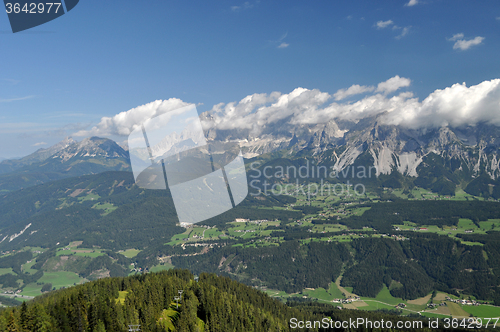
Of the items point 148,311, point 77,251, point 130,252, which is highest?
point 148,311


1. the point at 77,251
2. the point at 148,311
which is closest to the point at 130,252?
the point at 77,251

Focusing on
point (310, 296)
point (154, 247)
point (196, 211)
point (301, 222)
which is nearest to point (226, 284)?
point (196, 211)

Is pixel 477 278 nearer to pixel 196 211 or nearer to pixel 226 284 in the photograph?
pixel 226 284

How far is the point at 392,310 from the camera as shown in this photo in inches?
2650

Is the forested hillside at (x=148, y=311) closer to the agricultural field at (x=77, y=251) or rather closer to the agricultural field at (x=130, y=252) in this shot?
the agricultural field at (x=130, y=252)

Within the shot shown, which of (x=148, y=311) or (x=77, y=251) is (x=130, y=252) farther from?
(x=148, y=311)

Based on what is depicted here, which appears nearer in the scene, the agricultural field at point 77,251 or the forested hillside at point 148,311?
the forested hillside at point 148,311

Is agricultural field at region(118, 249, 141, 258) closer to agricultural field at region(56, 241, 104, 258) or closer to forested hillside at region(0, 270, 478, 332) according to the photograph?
agricultural field at region(56, 241, 104, 258)

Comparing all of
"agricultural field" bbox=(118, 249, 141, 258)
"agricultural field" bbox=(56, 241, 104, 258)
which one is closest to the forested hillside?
"agricultural field" bbox=(118, 249, 141, 258)

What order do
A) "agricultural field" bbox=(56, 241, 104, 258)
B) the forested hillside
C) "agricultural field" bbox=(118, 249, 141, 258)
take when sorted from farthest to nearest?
"agricultural field" bbox=(118, 249, 141, 258) < "agricultural field" bbox=(56, 241, 104, 258) < the forested hillside

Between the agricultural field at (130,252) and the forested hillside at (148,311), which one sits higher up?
the forested hillside at (148,311)

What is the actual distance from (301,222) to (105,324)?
12954 centimetres

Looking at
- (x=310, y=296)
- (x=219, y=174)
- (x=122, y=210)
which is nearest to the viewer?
(x=219, y=174)

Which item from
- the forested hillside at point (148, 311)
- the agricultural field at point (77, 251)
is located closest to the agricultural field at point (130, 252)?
the agricultural field at point (77, 251)
